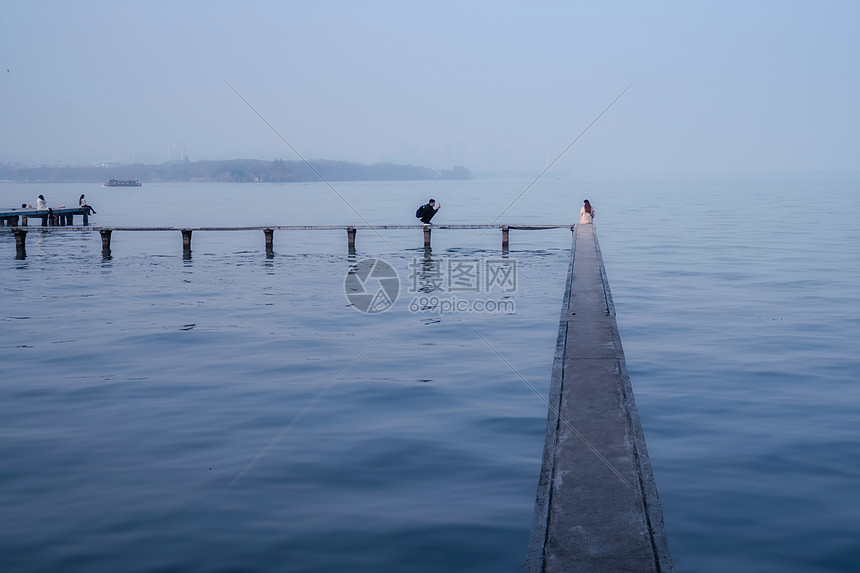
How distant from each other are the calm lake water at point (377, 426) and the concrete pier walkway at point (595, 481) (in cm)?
96

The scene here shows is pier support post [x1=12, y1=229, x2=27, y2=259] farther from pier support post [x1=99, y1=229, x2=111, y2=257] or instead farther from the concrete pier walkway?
the concrete pier walkway

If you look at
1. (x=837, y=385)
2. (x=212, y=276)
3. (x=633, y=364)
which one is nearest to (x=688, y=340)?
(x=633, y=364)

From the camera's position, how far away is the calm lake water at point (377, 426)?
666cm

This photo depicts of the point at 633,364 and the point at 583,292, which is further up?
the point at 583,292

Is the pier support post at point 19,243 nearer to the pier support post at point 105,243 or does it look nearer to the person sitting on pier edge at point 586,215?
the pier support post at point 105,243

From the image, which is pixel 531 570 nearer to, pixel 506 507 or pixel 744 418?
pixel 506 507

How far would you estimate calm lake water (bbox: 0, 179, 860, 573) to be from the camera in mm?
6656

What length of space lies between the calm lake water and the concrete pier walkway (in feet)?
3.16

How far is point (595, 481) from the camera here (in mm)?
5691

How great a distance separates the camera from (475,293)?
22.4 meters

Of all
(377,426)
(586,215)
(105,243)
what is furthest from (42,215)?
(377,426)

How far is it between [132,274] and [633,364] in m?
18.9

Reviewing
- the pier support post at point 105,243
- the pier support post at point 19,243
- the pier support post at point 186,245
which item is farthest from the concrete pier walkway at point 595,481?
the pier support post at point 19,243

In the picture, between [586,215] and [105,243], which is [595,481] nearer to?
[586,215]
